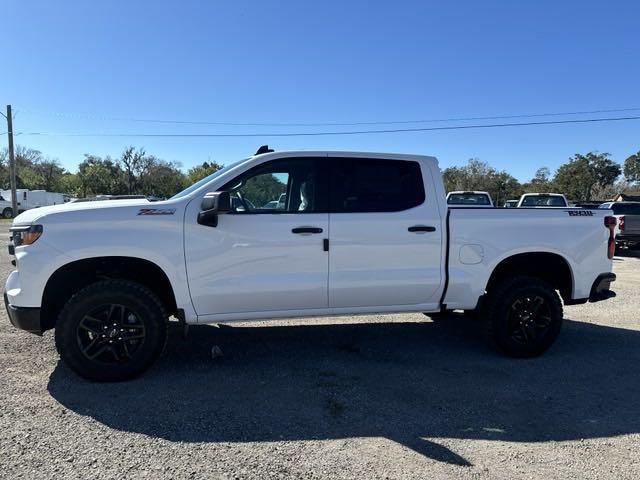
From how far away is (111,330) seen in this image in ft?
13.4

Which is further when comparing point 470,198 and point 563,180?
point 563,180

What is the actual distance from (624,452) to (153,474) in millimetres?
2980

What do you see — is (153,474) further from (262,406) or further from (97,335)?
(97,335)

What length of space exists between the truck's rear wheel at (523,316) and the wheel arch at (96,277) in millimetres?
3122

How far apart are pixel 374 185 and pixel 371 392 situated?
1899 millimetres

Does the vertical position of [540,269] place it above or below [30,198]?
below

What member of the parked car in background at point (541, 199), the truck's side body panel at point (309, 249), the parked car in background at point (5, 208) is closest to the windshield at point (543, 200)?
the parked car in background at point (541, 199)

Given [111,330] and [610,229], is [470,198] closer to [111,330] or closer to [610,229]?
[610,229]

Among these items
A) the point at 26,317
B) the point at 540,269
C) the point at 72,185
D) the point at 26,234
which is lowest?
the point at 26,317

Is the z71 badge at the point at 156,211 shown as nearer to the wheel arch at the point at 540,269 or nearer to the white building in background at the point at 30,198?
the wheel arch at the point at 540,269

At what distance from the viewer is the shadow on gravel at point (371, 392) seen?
3.42 metres

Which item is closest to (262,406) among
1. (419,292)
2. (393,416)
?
(393,416)

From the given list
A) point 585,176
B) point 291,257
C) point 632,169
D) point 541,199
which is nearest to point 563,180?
point 585,176

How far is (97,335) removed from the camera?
408cm
